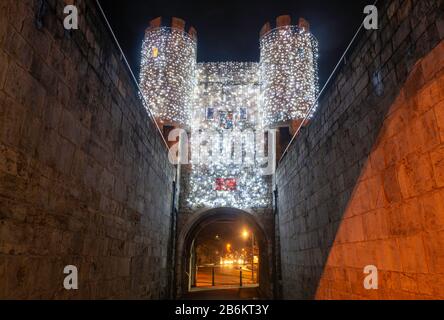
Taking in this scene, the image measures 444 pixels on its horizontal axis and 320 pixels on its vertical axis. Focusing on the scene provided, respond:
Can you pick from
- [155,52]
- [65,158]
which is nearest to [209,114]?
[155,52]

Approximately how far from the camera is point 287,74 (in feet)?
34.8

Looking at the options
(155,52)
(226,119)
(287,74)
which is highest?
(155,52)

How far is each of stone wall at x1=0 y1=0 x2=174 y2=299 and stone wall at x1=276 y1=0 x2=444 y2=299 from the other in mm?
2923

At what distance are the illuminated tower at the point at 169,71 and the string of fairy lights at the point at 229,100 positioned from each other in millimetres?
33

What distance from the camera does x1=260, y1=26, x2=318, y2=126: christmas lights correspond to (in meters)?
10.5

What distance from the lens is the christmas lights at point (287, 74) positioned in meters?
10.5

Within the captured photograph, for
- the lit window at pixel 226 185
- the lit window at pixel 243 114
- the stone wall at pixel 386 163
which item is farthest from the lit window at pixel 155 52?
the stone wall at pixel 386 163

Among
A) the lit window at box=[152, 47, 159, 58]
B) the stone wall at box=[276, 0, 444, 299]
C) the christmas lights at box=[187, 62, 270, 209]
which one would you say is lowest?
the stone wall at box=[276, 0, 444, 299]

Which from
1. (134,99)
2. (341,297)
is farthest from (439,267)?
(134,99)

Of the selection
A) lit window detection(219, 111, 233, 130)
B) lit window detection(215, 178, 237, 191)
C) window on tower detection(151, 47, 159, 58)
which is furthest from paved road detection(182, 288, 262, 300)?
window on tower detection(151, 47, 159, 58)

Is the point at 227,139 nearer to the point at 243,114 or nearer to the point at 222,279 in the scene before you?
the point at 243,114

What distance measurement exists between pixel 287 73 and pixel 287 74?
1.4 inches

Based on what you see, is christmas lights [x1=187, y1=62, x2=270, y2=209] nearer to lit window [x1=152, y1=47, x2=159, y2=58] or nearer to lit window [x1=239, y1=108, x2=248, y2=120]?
lit window [x1=239, y1=108, x2=248, y2=120]

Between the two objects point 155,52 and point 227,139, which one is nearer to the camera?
point 227,139
